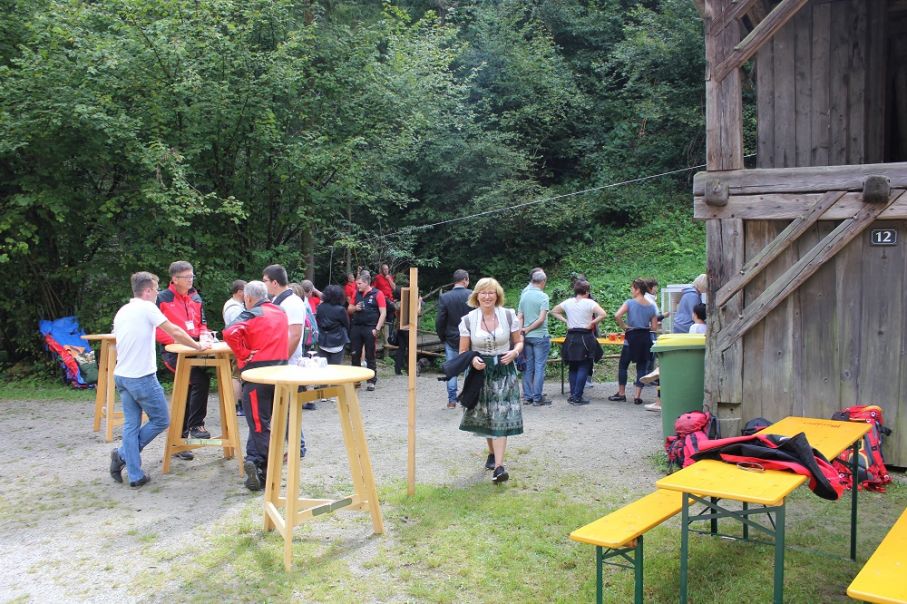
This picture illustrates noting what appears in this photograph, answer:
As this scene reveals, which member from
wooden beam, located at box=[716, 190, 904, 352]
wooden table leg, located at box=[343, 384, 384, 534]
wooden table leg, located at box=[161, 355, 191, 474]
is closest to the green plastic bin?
wooden beam, located at box=[716, 190, 904, 352]

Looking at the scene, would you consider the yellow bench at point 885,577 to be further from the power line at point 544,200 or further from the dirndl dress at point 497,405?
the power line at point 544,200

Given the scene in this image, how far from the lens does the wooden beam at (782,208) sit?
20.5ft

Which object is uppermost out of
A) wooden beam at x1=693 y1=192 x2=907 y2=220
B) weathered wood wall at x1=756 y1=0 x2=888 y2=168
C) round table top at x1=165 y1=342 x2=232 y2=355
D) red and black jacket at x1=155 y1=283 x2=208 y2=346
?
weathered wood wall at x1=756 y1=0 x2=888 y2=168

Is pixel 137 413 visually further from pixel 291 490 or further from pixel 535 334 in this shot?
pixel 535 334

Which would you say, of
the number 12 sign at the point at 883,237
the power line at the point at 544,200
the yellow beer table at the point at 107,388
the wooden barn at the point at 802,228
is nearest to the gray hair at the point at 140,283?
the yellow beer table at the point at 107,388

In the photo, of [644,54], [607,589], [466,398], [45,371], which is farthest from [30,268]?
[644,54]

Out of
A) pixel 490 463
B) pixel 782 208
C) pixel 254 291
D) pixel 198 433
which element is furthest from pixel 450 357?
pixel 782 208

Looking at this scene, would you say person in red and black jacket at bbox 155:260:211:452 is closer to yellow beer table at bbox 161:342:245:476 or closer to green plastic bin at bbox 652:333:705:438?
yellow beer table at bbox 161:342:245:476

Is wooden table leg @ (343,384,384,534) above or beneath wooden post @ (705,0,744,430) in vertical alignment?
beneath

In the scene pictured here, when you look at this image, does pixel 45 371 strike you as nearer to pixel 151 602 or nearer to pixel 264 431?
pixel 264 431

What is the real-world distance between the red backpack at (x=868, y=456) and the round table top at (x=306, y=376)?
12.6 feet

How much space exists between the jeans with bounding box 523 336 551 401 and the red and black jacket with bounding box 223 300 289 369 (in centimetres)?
444

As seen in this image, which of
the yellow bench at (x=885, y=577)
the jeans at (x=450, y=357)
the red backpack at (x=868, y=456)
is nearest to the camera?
the yellow bench at (x=885, y=577)

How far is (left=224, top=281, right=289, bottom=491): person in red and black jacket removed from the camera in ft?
20.1
